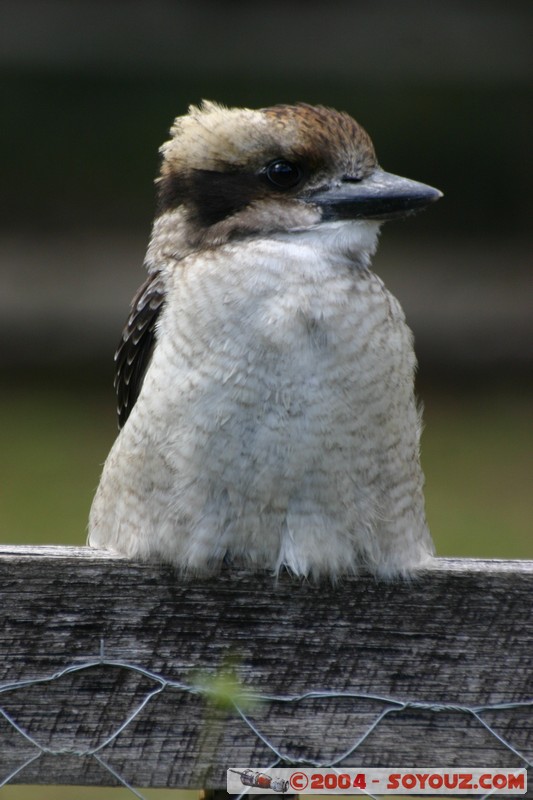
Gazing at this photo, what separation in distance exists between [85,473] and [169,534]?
5.38 metres

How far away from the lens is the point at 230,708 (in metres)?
2.02

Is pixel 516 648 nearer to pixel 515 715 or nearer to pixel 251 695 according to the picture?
pixel 515 715

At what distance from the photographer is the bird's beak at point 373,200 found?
252cm

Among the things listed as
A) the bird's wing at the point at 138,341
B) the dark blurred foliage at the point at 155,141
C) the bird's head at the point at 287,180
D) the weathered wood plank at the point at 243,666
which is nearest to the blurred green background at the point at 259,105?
the dark blurred foliage at the point at 155,141

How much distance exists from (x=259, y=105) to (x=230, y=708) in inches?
250

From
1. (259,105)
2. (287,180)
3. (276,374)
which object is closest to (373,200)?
(287,180)

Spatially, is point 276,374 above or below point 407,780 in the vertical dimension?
above

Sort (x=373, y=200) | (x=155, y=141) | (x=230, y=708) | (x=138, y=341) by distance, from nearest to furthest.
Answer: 1. (x=230, y=708)
2. (x=373, y=200)
3. (x=138, y=341)
4. (x=155, y=141)

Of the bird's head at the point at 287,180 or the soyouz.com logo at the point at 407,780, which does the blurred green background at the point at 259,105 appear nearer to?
the bird's head at the point at 287,180

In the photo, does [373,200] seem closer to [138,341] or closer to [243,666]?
[138,341]

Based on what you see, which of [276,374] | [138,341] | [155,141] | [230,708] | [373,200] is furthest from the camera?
[155,141]

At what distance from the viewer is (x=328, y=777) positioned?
2045mm

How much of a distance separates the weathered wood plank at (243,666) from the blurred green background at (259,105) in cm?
586

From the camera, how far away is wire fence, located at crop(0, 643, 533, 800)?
1990 millimetres
